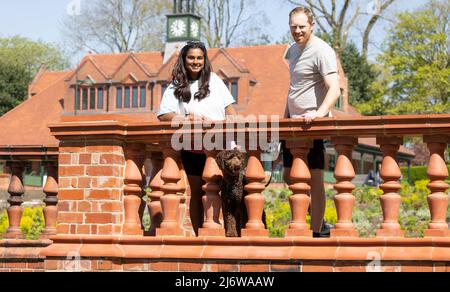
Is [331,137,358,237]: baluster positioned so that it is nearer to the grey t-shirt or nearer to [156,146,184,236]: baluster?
the grey t-shirt

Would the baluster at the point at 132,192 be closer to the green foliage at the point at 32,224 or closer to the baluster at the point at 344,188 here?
the baluster at the point at 344,188

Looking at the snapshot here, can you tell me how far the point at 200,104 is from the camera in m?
7.21

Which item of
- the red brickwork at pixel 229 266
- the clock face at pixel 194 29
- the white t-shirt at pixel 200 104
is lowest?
the red brickwork at pixel 229 266

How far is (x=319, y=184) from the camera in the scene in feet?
23.0

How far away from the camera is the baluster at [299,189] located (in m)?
6.50

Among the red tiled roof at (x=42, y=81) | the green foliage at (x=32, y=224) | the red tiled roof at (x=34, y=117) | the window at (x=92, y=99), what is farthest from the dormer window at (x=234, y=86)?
the green foliage at (x=32, y=224)

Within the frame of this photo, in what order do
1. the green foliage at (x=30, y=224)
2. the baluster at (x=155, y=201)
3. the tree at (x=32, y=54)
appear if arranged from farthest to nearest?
1. the tree at (x=32, y=54)
2. the green foliage at (x=30, y=224)
3. the baluster at (x=155, y=201)

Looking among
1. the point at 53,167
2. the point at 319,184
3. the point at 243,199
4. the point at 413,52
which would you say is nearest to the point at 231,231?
the point at 243,199

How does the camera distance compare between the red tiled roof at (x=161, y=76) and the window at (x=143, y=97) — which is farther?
the window at (x=143, y=97)

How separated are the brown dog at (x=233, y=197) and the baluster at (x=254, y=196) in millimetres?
138

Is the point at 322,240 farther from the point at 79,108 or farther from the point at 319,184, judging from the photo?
the point at 79,108

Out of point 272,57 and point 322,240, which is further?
point 272,57

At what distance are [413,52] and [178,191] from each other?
42272 millimetres
